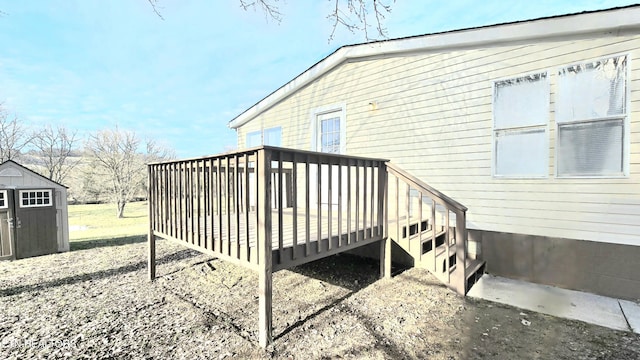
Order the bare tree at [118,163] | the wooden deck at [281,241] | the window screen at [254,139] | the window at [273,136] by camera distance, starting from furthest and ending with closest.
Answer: the bare tree at [118,163] < the window screen at [254,139] < the window at [273,136] < the wooden deck at [281,241]

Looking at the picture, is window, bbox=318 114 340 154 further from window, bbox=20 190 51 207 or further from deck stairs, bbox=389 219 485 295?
window, bbox=20 190 51 207

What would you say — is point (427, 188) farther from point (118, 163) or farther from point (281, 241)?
point (118, 163)

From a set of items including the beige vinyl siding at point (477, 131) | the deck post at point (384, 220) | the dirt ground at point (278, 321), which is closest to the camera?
the dirt ground at point (278, 321)

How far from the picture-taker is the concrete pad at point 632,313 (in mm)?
2629

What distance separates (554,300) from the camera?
321 centimetres

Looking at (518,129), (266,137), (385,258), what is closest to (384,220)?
(385,258)

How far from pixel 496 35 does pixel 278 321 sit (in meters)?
4.71

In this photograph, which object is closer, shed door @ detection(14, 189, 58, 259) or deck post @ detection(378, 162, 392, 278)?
Answer: deck post @ detection(378, 162, 392, 278)

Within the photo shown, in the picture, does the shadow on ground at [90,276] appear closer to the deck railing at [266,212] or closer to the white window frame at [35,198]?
the deck railing at [266,212]

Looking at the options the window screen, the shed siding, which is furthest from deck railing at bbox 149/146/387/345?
the window screen

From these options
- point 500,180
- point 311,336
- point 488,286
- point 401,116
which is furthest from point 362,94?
point 311,336

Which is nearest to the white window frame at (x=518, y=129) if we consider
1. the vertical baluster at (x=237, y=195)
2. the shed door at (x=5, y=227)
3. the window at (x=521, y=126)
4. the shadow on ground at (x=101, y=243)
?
the window at (x=521, y=126)

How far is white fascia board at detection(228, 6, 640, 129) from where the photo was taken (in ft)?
10.4

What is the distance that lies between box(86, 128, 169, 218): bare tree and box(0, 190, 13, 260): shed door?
10242 mm
